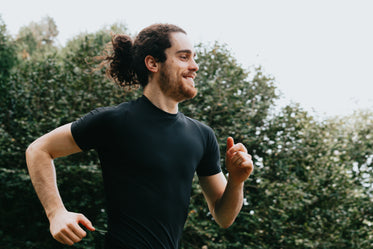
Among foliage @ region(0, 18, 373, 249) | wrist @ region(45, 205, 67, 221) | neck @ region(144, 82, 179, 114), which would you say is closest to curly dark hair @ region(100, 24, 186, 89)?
neck @ region(144, 82, 179, 114)

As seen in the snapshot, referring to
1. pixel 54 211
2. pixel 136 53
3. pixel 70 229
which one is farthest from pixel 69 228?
pixel 136 53

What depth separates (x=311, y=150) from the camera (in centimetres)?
698

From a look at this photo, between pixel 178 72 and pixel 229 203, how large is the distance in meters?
0.82

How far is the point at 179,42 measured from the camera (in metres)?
2.06

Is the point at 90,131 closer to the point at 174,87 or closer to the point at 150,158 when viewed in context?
the point at 150,158

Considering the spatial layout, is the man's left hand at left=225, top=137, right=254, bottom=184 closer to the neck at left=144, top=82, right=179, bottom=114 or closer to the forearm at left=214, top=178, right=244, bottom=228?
the forearm at left=214, top=178, right=244, bottom=228

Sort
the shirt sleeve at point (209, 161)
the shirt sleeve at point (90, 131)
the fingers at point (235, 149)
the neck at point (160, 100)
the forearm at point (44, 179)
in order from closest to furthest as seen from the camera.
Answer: the forearm at point (44, 179) < the shirt sleeve at point (90, 131) < the fingers at point (235, 149) < the neck at point (160, 100) < the shirt sleeve at point (209, 161)

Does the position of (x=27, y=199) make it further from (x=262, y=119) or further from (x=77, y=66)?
(x=262, y=119)

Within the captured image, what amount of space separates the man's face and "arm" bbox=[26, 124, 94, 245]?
60 cm

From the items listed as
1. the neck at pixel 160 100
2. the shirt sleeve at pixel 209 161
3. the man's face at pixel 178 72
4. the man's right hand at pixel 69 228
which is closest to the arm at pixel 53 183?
the man's right hand at pixel 69 228

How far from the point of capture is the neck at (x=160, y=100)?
6.55 ft

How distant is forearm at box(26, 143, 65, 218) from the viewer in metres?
1.65

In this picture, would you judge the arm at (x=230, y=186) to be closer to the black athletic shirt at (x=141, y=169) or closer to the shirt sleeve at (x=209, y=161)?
the shirt sleeve at (x=209, y=161)

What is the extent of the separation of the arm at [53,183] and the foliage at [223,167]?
4141mm
